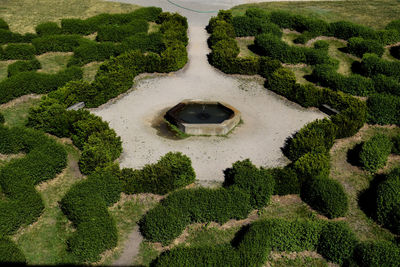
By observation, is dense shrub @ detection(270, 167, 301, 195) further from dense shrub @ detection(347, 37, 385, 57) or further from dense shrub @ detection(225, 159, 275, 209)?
dense shrub @ detection(347, 37, 385, 57)

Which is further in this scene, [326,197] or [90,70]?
[90,70]

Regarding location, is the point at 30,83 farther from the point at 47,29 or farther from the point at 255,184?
the point at 255,184

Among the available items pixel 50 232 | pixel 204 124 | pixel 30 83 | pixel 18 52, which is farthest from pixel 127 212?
pixel 18 52

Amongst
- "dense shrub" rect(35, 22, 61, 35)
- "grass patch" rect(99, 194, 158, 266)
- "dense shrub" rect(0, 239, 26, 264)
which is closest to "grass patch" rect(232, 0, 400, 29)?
"dense shrub" rect(35, 22, 61, 35)

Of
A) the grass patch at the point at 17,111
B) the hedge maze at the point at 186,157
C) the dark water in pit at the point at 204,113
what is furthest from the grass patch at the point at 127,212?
the grass patch at the point at 17,111

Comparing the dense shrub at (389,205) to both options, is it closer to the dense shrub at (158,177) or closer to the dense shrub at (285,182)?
the dense shrub at (285,182)
